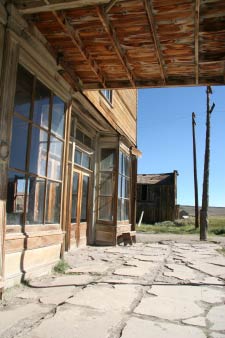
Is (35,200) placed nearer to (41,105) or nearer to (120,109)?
(41,105)

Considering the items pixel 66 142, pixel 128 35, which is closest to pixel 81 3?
pixel 128 35

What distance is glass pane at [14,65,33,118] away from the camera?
17.3 ft

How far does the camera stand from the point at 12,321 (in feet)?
12.1

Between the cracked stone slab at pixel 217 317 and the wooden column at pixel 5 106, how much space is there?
2.45m

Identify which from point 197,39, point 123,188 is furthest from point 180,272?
point 123,188

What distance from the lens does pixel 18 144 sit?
533cm

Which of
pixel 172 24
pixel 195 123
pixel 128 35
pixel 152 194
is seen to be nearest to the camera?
pixel 172 24

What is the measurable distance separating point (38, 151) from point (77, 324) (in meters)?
3.00

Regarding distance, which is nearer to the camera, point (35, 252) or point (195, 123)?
point (35, 252)

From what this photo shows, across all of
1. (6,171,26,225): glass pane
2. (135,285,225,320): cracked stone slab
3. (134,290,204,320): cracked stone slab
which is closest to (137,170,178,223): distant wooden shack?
(135,285,225,320): cracked stone slab

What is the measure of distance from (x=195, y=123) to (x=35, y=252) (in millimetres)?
22708

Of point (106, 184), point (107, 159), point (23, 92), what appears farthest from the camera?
point (107, 159)

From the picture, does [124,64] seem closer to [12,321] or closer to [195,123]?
[12,321]

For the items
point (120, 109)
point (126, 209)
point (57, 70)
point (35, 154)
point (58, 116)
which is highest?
point (120, 109)
